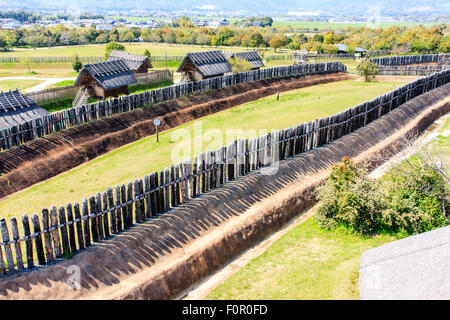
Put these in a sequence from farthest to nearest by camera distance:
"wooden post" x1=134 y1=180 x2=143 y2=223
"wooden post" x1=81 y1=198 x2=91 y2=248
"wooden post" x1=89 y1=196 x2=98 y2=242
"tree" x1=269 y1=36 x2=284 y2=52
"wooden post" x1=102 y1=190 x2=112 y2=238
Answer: "tree" x1=269 y1=36 x2=284 y2=52 → "wooden post" x1=134 y1=180 x2=143 y2=223 → "wooden post" x1=102 y1=190 x2=112 y2=238 → "wooden post" x1=89 y1=196 x2=98 y2=242 → "wooden post" x1=81 y1=198 x2=91 y2=248

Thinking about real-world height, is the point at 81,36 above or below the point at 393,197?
above

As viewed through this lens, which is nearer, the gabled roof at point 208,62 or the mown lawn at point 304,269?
the mown lawn at point 304,269

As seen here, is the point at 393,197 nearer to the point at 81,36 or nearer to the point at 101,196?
the point at 101,196

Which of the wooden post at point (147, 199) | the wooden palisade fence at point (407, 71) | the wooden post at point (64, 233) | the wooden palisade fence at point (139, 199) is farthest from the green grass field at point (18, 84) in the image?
the wooden palisade fence at point (407, 71)


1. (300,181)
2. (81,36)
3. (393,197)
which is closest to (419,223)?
(393,197)

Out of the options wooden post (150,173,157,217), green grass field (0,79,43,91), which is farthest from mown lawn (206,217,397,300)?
green grass field (0,79,43,91)

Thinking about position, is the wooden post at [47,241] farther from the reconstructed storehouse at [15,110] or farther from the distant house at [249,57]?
the distant house at [249,57]

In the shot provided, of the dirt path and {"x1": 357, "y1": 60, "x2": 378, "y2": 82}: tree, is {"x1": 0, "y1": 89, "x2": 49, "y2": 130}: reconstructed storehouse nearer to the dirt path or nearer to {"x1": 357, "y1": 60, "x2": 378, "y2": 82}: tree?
the dirt path
